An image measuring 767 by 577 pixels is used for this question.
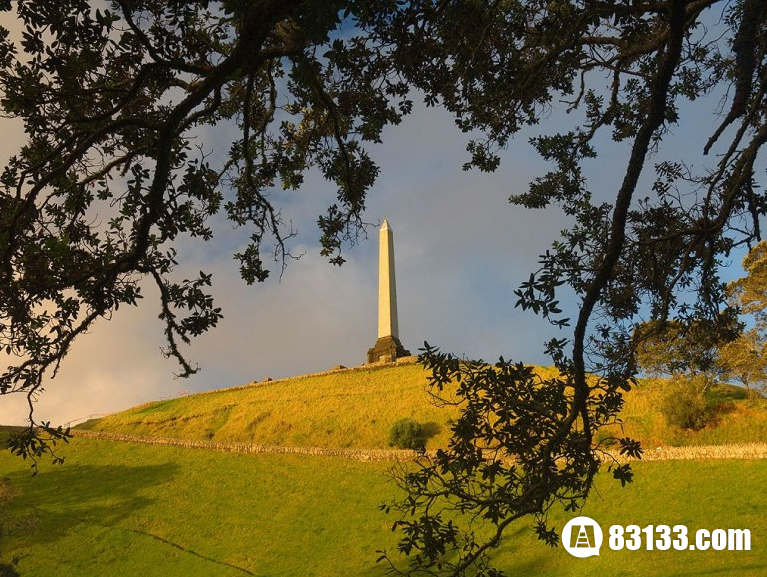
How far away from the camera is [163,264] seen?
8586 mm

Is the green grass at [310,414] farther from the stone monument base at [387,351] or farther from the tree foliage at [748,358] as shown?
the tree foliage at [748,358]

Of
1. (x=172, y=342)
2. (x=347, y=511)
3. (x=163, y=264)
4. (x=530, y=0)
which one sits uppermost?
(x=530, y=0)

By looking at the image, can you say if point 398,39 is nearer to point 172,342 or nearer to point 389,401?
point 172,342

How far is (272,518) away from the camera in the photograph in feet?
86.7

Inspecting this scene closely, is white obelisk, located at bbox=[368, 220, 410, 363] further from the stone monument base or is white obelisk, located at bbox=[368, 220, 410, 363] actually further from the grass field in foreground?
the grass field in foreground

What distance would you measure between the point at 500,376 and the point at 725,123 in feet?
12.0

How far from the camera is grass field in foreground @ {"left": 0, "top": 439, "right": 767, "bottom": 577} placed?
18.8 meters

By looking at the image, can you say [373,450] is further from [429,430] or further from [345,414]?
[345,414]

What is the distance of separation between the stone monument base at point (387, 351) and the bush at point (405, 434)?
17.5 m

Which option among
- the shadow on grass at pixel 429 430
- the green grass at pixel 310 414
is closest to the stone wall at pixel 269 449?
the shadow on grass at pixel 429 430

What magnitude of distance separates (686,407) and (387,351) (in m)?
28.8

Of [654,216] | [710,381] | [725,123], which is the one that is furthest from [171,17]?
[710,381]

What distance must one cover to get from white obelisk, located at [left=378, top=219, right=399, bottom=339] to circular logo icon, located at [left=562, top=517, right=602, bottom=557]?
36157 millimetres

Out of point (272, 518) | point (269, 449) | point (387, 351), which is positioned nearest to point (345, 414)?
point (269, 449)
